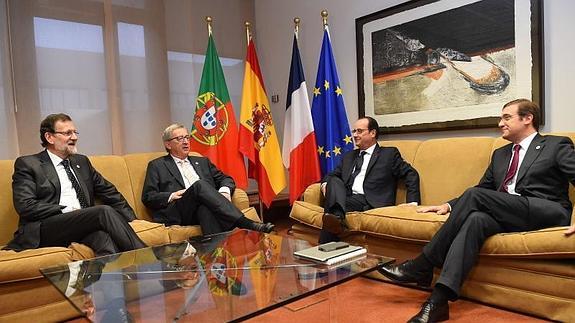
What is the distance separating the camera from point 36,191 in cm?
241

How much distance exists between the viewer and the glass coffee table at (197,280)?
1417 millimetres

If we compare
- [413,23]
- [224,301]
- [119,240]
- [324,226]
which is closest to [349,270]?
[224,301]

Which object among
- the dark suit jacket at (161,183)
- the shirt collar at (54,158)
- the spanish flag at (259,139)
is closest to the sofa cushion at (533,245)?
the dark suit jacket at (161,183)

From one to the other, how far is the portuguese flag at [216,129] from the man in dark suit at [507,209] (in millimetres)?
1880

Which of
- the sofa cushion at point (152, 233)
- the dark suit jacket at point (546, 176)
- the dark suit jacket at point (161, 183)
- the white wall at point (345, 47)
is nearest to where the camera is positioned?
the dark suit jacket at point (546, 176)

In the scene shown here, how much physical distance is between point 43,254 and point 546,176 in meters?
2.54

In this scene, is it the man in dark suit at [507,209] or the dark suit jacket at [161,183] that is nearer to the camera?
the man in dark suit at [507,209]

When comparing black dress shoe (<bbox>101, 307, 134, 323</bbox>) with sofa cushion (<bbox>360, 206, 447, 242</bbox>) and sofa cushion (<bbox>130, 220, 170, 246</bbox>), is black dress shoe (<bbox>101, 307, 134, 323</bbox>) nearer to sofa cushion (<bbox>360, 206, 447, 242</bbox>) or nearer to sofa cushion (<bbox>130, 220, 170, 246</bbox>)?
sofa cushion (<bbox>130, 220, 170, 246</bbox>)

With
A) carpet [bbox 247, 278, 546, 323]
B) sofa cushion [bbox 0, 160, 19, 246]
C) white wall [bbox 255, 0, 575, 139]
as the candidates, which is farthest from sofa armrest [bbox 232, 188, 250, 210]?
white wall [bbox 255, 0, 575, 139]

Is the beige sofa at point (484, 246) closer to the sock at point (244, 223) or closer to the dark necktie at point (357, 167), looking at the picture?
the dark necktie at point (357, 167)

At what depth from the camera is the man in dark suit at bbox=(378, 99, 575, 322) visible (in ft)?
6.37

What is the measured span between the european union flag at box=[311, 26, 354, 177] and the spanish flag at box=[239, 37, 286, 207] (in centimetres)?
42

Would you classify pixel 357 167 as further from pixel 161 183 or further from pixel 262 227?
pixel 161 183

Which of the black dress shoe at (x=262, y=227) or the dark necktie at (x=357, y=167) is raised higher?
Answer: the dark necktie at (x=357, y=167)
